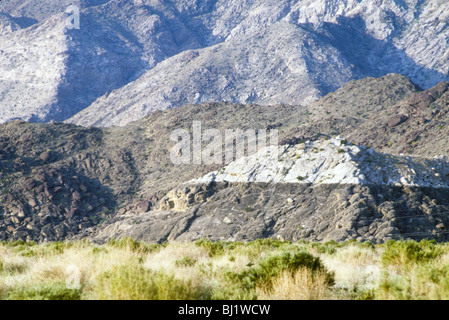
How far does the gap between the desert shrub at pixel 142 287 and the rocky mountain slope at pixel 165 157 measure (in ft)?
97.3

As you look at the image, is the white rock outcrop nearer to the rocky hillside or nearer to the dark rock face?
the rocky hillside

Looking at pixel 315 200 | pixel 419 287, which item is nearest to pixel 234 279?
pixel 419 287

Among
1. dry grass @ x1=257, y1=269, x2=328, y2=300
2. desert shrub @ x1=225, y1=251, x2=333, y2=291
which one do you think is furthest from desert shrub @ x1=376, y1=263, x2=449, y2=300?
desert shrub @ x1=225, y1=251, x2=333, y2=291

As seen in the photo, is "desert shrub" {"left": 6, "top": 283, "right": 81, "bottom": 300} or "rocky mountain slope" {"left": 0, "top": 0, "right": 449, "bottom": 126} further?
"rocky mountain slope" {"left": 0, "top": 0, "right": 449, "bottom": 126}

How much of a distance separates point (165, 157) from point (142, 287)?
69.4m

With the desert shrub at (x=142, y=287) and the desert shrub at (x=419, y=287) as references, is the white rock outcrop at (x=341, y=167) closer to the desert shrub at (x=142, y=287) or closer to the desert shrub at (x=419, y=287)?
the desert shrub at (x=419, y=287)

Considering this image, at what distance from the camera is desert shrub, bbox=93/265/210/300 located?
5566 millimetres

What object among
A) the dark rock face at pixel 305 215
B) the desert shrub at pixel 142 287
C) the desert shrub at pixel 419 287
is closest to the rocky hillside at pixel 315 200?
the dark rock face at pixel 305 215

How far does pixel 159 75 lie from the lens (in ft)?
590

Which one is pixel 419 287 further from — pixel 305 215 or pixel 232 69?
pixel 232 69

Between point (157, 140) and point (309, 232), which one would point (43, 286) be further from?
point (157, 140)

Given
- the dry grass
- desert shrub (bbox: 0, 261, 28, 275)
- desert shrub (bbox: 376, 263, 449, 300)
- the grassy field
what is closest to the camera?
desert shrub (bbox: 376, 263, 449, 300)

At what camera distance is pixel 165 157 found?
74.2 meters

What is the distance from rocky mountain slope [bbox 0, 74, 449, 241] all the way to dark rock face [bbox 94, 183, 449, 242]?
24cm
